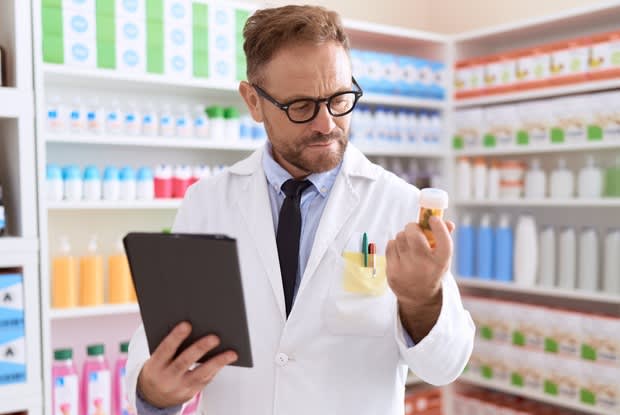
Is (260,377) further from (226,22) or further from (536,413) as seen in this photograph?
(536,413)

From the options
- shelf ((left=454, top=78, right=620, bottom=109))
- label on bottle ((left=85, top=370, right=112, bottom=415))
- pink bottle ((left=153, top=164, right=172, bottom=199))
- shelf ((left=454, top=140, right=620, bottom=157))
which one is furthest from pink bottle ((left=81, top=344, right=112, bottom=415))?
shelf ((left=454, top=78, right=620, bottom=109))

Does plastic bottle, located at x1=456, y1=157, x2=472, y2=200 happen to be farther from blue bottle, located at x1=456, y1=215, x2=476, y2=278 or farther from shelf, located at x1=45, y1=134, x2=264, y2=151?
shelf, located at x1=45, y1=134, x2=264, y2=151

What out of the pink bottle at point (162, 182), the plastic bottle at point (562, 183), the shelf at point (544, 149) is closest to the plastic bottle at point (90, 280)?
the pink bottle at point (162, 182)

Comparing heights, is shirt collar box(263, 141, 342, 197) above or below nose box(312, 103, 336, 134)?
below

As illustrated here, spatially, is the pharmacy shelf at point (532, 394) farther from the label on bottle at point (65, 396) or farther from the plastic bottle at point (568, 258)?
the label on bottle at point (65, 396)

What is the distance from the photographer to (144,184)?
10.1 ft

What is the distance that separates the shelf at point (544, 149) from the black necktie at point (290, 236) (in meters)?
2.18

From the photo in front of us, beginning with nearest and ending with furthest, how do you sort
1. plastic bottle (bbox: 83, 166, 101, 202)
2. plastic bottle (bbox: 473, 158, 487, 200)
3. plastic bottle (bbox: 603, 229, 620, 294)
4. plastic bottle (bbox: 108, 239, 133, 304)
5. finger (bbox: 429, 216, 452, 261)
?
finger (bbox: 429, 216, 452, 261)
plastic bottle (bbox: 83, 166, 101, 202)
plastic bottle (bbox: 108, 239, 133, 304)
plastic bottle (bbox: 603, 229, 620, 294)
plastic bottle (bbox: 473, 158, 487, 200)

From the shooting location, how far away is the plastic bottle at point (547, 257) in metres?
3.50

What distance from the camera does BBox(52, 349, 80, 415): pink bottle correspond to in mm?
2830

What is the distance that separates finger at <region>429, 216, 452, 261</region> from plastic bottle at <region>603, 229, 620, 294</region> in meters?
2.41

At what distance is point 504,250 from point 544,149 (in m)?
0.60

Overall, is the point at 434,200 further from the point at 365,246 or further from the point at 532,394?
the point at 532,394

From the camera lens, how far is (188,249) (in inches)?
45.8
